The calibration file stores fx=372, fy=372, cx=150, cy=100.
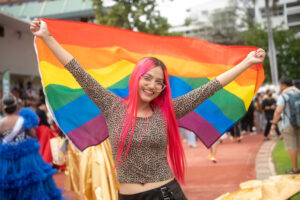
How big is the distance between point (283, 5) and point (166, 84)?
2754 inches

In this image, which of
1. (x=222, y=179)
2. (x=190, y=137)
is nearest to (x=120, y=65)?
(x=222, y=179)

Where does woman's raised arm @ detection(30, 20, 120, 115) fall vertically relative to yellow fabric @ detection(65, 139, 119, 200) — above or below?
above

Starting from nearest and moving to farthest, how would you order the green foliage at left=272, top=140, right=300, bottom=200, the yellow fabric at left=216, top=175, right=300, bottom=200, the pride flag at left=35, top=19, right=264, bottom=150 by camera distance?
the yellow fabric at left=216, top=175, right=300, bottom=200
the pride flag at left=35, top=19, right=264, bottom=150
the green foliage at left=272, top=140, right=300, bottom=200

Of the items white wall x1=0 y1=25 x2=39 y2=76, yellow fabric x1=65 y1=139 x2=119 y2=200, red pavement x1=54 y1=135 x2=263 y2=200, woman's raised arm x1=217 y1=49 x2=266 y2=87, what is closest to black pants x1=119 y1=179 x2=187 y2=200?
woman's raised arm x1=217 y1=49 x2=266 y2=87

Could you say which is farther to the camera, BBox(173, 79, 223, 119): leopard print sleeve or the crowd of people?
BBox(173, 79, 223, 119): leopard print sleeve

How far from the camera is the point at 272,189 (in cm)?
269

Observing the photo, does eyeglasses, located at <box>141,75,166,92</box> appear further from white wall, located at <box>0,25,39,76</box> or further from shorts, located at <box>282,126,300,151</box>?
white wall, located at <box>0,25,39,76</box>

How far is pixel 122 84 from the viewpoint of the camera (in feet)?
13.0

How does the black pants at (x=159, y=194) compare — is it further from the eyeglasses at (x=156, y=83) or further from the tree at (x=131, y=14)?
the tree at (x=131, y=14)

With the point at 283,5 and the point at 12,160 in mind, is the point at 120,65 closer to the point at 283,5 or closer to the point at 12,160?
the point at 12,160

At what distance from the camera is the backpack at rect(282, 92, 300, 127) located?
7.71m

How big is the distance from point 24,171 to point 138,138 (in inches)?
145

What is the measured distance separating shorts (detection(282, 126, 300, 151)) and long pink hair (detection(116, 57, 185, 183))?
5.57m

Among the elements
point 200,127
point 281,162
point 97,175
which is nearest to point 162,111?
point 200,127
